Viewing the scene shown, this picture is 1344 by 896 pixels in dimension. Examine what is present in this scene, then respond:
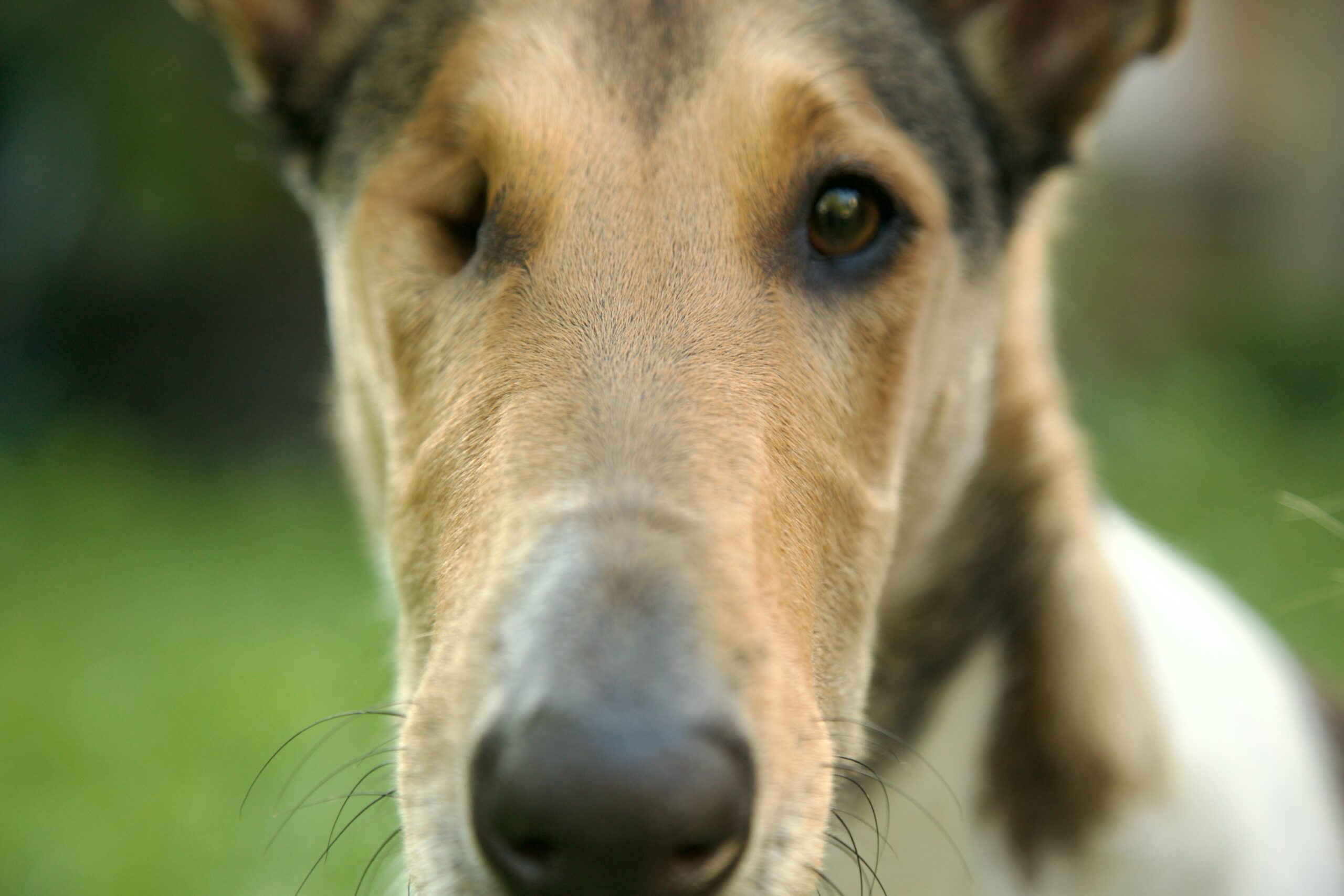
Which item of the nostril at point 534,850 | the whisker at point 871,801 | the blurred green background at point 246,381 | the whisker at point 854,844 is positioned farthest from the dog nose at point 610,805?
the blurred green background at point 246,381

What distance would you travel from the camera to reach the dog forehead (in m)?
2.34

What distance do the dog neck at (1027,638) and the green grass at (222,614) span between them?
1.66 feet

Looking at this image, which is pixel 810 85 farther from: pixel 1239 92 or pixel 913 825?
pixel 1239 92

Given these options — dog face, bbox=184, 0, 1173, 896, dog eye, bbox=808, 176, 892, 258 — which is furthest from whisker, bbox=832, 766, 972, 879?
dog eye, bbox=808, 176, 892, 258

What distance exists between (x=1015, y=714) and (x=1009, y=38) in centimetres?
155

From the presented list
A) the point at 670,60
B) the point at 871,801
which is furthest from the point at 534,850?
the point at 670,60

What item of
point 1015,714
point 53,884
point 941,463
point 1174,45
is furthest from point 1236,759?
point 53,884

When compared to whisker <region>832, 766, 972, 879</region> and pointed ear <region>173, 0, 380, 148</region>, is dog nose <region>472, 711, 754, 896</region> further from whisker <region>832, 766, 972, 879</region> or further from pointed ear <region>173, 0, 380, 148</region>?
pointed ear <region>173, 0, 380, 148</region>

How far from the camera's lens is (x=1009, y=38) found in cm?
289

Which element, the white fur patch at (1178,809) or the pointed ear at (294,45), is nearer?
the white fur patch at (1178,809)

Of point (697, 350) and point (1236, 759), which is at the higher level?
point (697, 350)

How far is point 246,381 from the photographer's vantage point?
8500 mm

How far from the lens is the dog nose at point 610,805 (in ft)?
4.88

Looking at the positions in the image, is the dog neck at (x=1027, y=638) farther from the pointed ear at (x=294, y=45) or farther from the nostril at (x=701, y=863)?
the pointed ear at (x=294, y=45)
